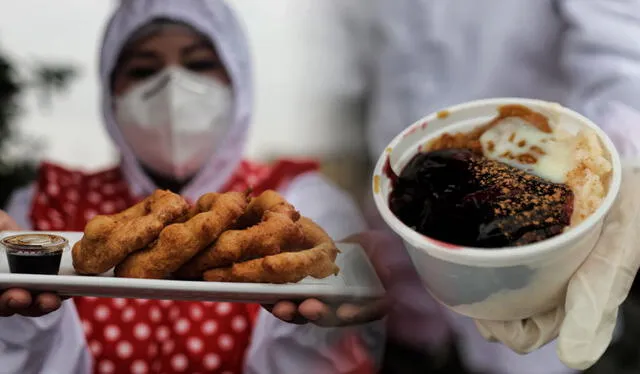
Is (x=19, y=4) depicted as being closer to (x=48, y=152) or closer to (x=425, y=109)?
(x=48, y=152)

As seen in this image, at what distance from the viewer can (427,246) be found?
385mm

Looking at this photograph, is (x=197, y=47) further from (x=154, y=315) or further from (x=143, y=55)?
(x=154, y=315)

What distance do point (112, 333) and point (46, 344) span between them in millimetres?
56

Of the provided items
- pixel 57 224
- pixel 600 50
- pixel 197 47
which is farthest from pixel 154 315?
pixel 600 50

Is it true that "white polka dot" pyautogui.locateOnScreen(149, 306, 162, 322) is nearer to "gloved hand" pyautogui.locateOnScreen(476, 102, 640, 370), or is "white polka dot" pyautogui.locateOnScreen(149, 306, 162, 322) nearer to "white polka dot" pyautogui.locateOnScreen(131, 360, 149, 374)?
"white polka dot" pyautogui.locateOnScreen(131, 360, 149, 374)

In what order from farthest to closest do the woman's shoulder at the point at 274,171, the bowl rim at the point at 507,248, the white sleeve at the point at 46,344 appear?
the woman's shoulder at the point at 274,171, the white sleeve at the point at 46,344, the bowl rim at the point at 507,248

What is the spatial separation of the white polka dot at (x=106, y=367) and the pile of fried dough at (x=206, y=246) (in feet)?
0.53

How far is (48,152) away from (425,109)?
0.36m

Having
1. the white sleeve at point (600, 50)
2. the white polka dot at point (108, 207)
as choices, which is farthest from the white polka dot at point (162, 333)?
the white sleeve at point (600, 50)

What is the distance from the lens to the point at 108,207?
1.94 ft

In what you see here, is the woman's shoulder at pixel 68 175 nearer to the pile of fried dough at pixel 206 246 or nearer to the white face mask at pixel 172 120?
the white face mask at pixel 172 120

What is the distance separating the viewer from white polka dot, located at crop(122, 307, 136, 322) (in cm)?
57

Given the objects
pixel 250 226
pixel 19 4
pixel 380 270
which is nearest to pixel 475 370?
pixel 380 270

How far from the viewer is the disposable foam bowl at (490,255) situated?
0.38 meters
